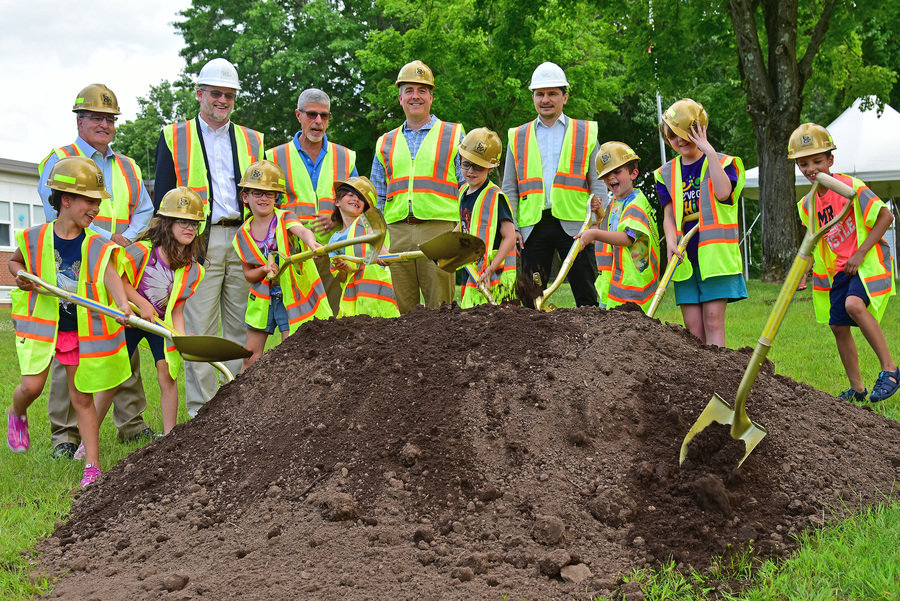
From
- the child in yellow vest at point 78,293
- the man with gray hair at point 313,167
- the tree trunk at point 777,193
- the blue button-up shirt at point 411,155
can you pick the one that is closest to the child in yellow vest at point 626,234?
the blue button-up shirt at point 411,155

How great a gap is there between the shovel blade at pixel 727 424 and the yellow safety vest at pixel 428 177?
2.84m

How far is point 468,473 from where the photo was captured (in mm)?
3150

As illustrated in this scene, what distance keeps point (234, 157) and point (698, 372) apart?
11.3 ft

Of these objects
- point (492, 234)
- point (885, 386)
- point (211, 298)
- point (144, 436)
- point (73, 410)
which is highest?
point (492, 234)

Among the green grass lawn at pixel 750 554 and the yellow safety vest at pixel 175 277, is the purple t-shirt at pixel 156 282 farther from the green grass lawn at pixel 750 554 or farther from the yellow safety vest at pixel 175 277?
the green grass lawn at pixel 750 554

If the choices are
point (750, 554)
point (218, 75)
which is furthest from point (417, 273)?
point (750, 554)

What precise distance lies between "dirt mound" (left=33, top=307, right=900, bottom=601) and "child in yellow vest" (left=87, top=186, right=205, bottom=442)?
3.25 ft

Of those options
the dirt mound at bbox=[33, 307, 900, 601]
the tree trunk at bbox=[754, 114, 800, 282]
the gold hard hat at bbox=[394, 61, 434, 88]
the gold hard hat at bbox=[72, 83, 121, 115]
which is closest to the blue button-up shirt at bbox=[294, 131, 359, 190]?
the gold hard hat at bbox=[394, 61, 434, 88]

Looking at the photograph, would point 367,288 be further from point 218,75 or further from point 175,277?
point 218,75

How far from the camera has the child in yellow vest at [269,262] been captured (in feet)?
17.3

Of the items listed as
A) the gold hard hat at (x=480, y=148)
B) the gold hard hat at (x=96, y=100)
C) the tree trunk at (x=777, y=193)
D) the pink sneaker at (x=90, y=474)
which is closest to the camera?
the pink sneaker at (x=90, y=474)

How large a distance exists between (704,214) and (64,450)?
4159 mm

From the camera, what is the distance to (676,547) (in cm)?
281

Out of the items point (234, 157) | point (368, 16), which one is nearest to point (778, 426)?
point (234, 157)
